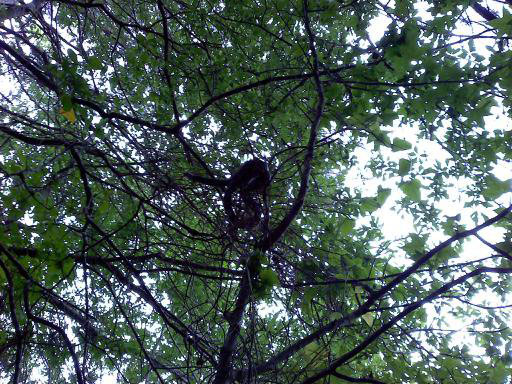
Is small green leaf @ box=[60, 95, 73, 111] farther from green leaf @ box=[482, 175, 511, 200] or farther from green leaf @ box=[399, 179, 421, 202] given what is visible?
green leaf @ box=[482, 175, 511, 200]

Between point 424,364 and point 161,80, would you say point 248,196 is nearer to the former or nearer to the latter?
point 424,364

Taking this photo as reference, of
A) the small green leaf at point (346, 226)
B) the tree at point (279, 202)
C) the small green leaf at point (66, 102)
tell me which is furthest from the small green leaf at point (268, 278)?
the small green leaf at point (66, 102)

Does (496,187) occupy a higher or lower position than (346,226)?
lower

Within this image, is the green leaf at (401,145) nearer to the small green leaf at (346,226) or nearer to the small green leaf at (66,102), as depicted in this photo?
the small green leaf at (346,226)

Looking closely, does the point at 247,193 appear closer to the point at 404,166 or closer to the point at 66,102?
the point at 404,166

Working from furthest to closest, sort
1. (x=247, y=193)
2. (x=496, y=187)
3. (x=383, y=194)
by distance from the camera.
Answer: (x=247, y=193) < (x=383, y=194) < (x=496, y=187)

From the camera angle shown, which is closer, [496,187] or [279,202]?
[496,187]

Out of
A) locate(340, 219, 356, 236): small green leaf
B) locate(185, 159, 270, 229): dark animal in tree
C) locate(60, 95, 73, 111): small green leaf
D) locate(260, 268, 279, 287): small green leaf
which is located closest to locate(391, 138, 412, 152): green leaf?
locate(340, 219, 356, 236): small green leaf

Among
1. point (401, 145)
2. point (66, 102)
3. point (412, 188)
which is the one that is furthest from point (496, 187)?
point (66, 102)

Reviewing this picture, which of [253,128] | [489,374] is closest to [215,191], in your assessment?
[253,128]

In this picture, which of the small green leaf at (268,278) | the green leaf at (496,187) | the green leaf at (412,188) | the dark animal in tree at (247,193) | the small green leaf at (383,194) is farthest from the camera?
the dark animal in tree at (247,193)

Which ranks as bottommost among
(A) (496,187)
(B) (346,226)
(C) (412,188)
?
(A) (496,187)

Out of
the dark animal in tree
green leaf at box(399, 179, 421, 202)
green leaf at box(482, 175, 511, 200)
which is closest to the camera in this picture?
green leaf at box(482, 175, 511, 200)

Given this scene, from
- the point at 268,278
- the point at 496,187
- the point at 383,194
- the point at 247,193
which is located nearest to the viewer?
the point at 268,278
